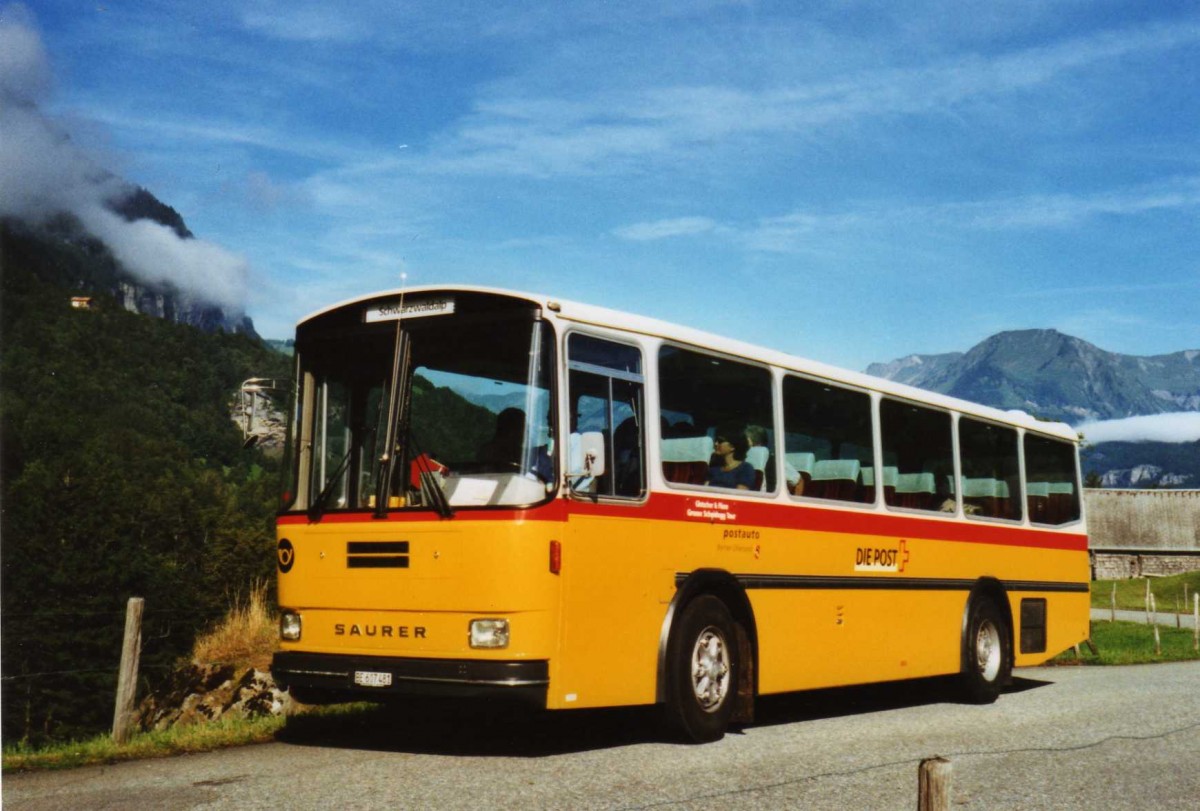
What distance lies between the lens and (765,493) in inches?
430

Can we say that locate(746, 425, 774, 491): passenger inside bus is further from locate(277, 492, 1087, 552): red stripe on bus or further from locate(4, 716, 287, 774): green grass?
locate(4, 716, 287, 774): green grass

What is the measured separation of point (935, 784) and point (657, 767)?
456cm

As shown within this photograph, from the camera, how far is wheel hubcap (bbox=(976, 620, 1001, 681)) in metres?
14.4

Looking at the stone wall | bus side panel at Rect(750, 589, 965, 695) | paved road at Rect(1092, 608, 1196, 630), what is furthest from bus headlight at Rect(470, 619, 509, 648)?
the stone wall

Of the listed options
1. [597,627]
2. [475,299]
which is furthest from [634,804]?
[475,299]

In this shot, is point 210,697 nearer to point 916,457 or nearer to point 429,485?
point 429,485

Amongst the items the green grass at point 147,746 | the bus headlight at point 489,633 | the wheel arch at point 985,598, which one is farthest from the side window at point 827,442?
the green grass at point 147,746

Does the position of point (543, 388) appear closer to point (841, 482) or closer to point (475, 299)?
point (475, 299)

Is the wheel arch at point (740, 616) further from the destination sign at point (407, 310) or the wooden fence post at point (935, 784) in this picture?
the wooden fence post at point (935, 784)

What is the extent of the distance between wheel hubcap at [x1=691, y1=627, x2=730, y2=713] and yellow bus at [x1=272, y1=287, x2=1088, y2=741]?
22 mm

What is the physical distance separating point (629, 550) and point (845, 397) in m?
3.77

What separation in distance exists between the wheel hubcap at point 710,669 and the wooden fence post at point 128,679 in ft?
13.0

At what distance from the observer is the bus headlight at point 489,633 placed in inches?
336

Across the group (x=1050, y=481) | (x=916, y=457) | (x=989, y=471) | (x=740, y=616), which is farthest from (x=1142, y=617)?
(x=740, y=616)
